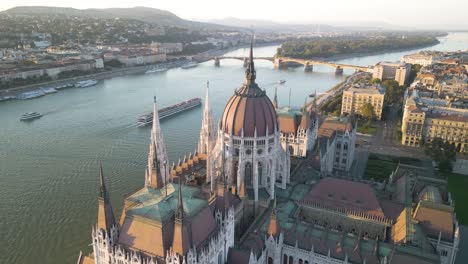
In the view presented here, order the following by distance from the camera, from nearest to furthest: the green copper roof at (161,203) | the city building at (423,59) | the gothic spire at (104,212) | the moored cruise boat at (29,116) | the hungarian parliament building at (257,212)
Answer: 1. the gothic spire at (104,212)
2. the green copper roof at (161,203)
3. the hungarian parliament building at (257,212)
4. the moored cruise boat at (29,116)
5. the city building at (423,59)

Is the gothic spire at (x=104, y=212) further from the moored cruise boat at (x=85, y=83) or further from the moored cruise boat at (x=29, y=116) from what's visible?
the moored cruise boat at (x=85, y=83)

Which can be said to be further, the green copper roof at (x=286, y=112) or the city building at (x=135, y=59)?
the city building at (x=135, y=59)

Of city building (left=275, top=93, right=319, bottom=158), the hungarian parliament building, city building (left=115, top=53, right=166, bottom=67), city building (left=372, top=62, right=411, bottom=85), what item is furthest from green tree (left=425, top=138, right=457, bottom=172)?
city building (left=115, top=53, right=166, bottom=67)

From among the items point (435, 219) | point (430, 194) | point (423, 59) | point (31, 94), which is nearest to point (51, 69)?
point (31, 94)

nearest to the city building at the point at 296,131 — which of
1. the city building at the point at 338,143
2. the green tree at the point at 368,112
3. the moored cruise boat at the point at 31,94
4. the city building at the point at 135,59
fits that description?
the city building at the point at 338,143

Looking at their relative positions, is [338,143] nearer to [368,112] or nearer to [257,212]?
[257,212]

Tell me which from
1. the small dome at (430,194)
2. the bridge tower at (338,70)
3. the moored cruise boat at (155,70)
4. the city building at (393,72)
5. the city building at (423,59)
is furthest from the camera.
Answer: the bridge tower at (338,70)

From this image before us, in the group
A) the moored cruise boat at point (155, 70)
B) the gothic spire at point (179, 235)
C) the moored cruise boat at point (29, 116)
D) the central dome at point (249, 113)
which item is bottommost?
the moored cruise boat at point (29, 116)

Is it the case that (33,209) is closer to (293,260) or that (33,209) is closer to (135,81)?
(293,260)
